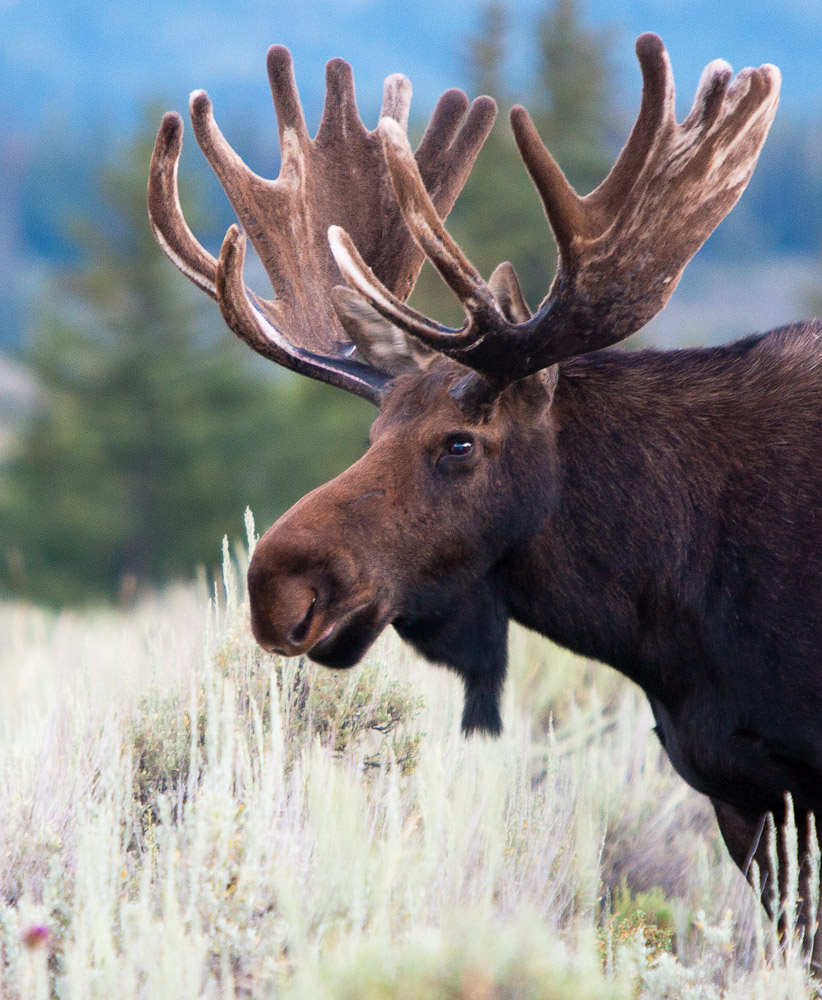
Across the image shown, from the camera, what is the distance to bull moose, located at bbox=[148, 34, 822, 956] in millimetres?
2764

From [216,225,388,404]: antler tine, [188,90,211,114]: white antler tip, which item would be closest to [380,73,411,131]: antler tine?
[188,90,211,114]: white antler tip

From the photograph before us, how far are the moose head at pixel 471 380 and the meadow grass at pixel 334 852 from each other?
324 millimetres

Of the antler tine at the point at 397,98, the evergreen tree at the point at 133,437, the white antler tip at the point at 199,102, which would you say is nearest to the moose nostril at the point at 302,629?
Answer: the white antler tip at the point at 199,102

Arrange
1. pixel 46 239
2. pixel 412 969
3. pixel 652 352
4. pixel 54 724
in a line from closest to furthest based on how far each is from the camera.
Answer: pixel 412 969 < pixel 652 352 < pixel 54 724 < pixel 46 239

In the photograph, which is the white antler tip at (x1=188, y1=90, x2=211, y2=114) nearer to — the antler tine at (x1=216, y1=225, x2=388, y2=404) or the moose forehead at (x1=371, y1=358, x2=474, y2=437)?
the antler tine at (x1=216, y1=225, x2=388, y2=404)

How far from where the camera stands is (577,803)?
3646 mm

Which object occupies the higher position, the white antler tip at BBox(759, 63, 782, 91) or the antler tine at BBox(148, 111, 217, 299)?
the white antler tip at BBox(759, 63, 782, 91)

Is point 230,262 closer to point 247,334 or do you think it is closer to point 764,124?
point 247,334

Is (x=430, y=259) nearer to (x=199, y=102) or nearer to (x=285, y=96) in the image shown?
(x=199, y=102)

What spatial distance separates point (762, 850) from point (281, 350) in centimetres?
194

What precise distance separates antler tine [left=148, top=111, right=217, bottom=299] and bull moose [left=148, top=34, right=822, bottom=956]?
0.49 metres

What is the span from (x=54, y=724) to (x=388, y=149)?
2.01m

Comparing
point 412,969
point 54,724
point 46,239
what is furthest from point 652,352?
point 46,239

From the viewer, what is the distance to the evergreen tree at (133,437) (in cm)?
2366
